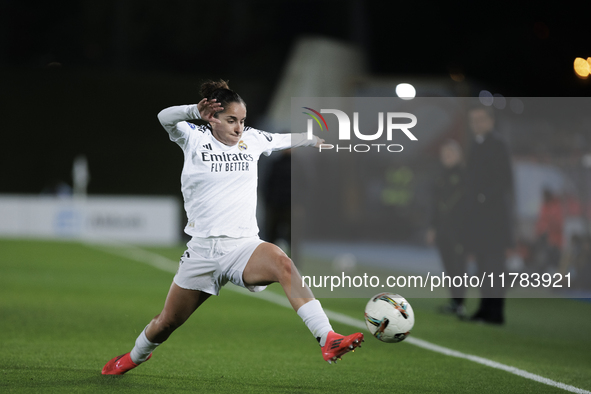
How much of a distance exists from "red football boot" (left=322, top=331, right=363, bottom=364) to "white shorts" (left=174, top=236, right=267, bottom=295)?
28.5 inches

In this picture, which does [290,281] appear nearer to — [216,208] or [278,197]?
[216,208]

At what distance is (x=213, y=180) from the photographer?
5.12m

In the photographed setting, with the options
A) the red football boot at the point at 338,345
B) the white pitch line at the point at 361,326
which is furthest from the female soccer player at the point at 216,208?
the white pitch line at the point at 361,326

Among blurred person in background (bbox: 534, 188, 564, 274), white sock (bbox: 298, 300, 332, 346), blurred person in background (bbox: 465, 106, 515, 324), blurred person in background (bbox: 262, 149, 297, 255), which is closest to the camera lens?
white sock (bbox: 298, 300, 332, 346)

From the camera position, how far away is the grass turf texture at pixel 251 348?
547 centimetres

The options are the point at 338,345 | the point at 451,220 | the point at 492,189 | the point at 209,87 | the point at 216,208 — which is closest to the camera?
the point at 338,345

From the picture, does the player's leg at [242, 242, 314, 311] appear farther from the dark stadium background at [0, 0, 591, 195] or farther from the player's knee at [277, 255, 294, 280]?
the dark stadium background at [0, 0, 591, 195]

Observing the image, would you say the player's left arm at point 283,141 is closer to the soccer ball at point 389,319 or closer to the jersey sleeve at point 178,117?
the jersey sleeve at point 178,117

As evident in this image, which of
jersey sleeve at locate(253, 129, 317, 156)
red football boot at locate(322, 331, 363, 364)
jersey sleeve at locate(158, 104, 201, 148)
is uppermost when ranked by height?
jersey sleeve at locate(158, 104, 201, 148)

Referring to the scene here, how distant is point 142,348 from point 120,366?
33 centimetres

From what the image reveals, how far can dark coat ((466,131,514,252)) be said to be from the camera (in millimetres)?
8945

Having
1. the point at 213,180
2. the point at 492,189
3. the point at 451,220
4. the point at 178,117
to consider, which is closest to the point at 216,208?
the point at 213,180

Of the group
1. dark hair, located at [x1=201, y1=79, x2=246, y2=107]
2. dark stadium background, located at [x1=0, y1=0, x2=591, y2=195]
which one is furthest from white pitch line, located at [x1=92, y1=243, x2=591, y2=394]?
dark stadium background, located at [x1=0, y1=0, x2=591, y2=195]

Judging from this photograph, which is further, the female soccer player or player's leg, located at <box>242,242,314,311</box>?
the female soccer player
